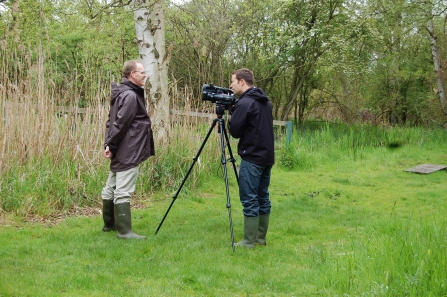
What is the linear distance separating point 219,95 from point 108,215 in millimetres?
1733

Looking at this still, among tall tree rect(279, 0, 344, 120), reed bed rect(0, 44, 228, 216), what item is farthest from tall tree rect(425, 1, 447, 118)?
reed bed rect(0, 44, 228, 216)

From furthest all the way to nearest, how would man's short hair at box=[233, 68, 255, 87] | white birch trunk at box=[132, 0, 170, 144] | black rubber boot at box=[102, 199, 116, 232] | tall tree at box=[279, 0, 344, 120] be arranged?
1. tall tree at box=[279, 0, 344, 120]
2. white birch trunk at box=[132, 0, 170, 144]
3. black rubber boot at box=[102, 199, 116, 232]
4. man's short hair at box=[233, 68, 255, 87]

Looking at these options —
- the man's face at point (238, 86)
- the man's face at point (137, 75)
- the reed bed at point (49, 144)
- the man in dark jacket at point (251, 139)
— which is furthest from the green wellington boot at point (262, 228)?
the reed bed at point (49, 144)

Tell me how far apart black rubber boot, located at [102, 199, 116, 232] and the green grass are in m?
0.15

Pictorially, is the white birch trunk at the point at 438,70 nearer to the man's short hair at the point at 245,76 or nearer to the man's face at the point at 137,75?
the man's short hair at the point at 245,76

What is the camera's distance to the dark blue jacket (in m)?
4.50

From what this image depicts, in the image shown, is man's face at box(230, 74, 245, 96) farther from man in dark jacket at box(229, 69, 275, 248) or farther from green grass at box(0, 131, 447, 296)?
green grass at box(0, 131, 447, 296)

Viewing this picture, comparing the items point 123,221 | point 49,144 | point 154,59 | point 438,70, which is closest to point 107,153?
point 123,221

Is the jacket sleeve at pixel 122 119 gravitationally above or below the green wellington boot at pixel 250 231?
above

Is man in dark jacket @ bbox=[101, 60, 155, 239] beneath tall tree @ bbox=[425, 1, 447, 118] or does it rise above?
beneath

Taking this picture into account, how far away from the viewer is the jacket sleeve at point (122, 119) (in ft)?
15.3

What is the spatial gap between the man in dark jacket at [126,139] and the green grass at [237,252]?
1.08 feet

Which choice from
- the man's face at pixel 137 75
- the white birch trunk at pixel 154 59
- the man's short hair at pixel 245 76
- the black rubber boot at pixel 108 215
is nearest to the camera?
the man's short hair at pixel 245 76

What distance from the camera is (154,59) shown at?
292 inches
